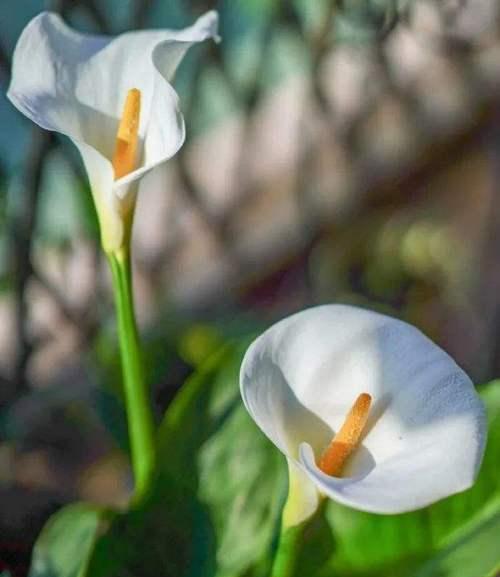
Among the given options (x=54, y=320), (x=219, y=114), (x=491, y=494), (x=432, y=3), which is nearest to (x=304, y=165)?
(x=219, y=114)

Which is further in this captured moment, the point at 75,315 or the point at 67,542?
the point at 75,315

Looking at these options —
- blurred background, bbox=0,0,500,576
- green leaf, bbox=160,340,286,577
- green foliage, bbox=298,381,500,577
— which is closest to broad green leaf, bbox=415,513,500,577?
green foliage, bbox=298,381,500,577

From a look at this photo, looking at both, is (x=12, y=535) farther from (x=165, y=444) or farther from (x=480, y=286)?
(x=480, y=286)

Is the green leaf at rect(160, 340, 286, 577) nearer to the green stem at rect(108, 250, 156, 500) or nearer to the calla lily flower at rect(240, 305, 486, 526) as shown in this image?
the green stem at rect(108, 250, 156, 500)

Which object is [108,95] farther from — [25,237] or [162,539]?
[25,237]

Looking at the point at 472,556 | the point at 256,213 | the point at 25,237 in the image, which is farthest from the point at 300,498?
the point at 256,213
